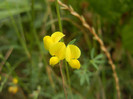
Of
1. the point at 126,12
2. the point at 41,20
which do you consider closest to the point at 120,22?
the point at 126,12

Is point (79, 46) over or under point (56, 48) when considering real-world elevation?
under

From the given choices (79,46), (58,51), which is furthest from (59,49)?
(79,46)

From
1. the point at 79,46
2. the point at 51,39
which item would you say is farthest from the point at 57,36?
the point at 79,46

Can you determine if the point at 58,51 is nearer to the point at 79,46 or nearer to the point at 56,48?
the point at 56,48

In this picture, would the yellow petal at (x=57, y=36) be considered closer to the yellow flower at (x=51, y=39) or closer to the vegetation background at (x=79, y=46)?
the yellow flower at (x=51, y=39)

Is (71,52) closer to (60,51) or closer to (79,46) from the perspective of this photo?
(60,51)

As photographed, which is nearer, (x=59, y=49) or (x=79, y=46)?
(x=59, y=49)

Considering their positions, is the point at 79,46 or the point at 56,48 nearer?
the point at 56,48

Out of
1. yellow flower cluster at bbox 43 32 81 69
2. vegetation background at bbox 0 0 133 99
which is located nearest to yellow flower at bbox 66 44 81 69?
yellow flower cluster at bbox 43 32 81 69

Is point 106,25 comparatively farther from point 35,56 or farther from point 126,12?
point 35,56
